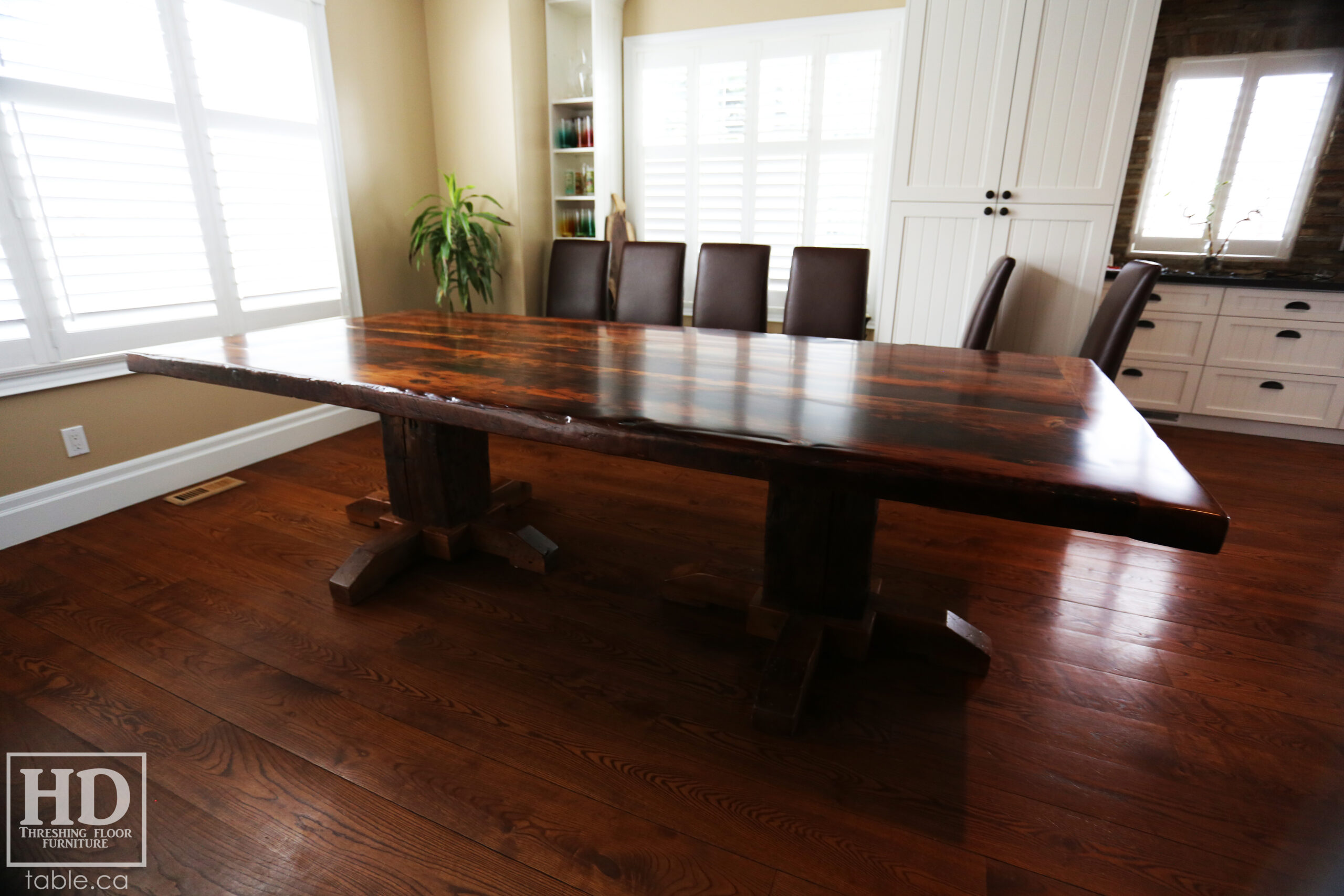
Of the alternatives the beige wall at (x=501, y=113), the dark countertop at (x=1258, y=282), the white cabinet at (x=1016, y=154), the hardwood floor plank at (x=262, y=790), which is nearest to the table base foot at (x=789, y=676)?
the hardwood floor plank at (x=262, y=790)

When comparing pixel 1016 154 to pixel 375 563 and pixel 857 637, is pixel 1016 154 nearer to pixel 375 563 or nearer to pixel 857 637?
pixel 857 637

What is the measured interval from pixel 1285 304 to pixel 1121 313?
2.26m

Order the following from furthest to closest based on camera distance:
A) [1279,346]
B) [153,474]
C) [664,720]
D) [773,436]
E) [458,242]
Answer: [458,242]
[1279,346]
[153,474]
[664,720]
[773,436]

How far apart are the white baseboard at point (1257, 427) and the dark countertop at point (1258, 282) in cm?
69

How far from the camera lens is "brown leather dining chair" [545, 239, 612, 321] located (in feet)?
10.3

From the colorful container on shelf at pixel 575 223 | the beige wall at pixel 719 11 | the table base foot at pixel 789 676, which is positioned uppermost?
the beige wall at pixel 719 11

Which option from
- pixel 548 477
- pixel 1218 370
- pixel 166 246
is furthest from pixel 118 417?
pixel 1218 370

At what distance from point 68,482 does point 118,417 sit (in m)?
0.29

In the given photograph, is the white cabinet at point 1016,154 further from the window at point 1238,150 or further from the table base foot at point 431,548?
the table base foot at point 431,548

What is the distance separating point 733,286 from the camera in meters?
2.86

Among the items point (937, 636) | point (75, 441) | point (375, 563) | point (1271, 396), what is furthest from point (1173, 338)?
point (75, 441)

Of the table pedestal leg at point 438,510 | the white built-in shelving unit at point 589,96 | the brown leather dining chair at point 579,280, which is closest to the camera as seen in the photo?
the table pedestal leg at point 438,510

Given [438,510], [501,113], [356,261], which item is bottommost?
[438,510]

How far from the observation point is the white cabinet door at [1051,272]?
110 inches
